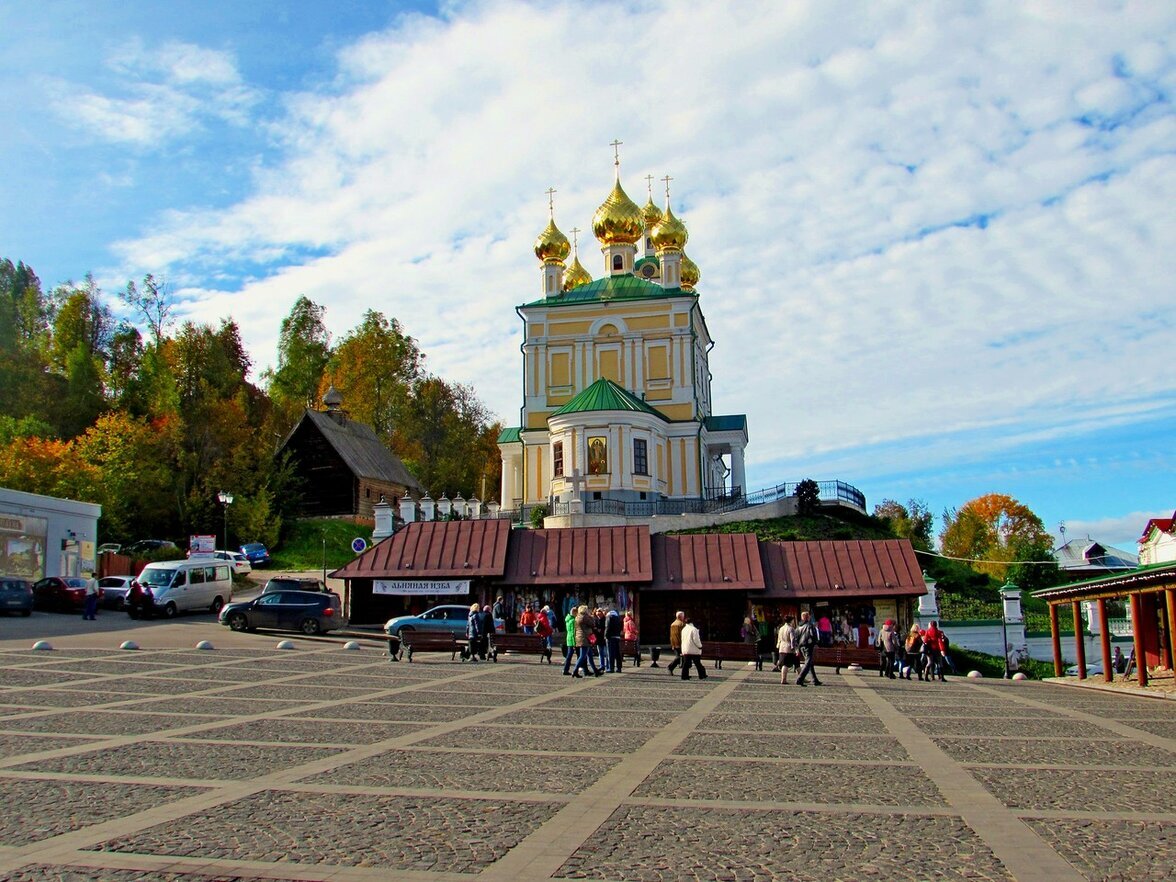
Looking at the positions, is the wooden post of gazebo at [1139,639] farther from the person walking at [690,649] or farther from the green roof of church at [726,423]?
the green roof of church at [726,423]

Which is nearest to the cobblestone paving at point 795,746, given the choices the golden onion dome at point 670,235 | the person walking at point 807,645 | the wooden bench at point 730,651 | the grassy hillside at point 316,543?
the person walking at point 807,645

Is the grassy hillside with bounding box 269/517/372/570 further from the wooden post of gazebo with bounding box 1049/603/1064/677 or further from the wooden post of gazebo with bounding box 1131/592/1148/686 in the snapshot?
the wooden post of gazebo with bounding box 1131/592/1148/686

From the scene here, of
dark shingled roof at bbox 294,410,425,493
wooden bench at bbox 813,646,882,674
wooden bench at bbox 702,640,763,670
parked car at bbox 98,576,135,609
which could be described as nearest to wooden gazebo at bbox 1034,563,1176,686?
wooden bench at bbox 813,646,882,674

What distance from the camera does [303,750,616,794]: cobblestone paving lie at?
880cm

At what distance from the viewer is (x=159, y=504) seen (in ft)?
167

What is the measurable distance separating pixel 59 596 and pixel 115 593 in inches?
80.8

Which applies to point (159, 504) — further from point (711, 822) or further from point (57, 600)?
point (711, 822)

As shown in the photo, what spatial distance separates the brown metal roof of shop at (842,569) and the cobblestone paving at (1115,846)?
23.6 m

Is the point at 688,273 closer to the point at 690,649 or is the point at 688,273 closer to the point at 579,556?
the point at 579,556

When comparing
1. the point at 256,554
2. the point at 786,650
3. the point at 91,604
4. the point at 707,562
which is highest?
the point at 256,554

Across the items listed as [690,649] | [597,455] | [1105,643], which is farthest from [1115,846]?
[597,455]

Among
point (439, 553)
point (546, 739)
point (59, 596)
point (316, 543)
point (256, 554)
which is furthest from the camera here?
point (316, 543)

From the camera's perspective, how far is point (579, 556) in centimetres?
3250

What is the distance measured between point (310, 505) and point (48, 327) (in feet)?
99.3
